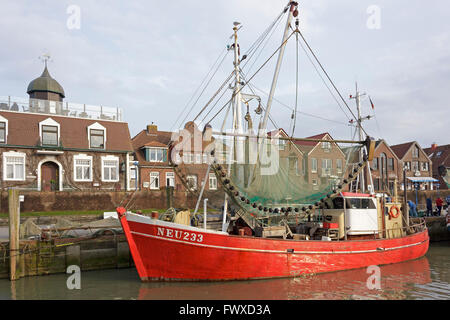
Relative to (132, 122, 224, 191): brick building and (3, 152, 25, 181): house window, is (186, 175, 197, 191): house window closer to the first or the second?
(132, 122, 224, 191): brick building

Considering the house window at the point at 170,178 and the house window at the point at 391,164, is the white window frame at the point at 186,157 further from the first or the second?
the house window at the point at 391,164

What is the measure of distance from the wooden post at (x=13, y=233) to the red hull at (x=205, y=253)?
522cm

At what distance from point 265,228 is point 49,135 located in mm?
25507

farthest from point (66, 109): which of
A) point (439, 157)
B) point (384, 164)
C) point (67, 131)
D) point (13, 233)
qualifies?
point (439, 157)

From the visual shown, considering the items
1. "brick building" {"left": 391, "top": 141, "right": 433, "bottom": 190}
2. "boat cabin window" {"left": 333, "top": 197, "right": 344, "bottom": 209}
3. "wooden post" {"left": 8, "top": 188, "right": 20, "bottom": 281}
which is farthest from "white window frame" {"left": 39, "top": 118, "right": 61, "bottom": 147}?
"brick building" {"left": 391, "top": 141, "right": 433, "bottom": 190}

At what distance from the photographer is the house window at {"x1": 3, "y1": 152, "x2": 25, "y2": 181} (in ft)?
100

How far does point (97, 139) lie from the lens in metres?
34.8

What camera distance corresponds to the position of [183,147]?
1464 cm

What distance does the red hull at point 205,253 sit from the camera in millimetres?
13070

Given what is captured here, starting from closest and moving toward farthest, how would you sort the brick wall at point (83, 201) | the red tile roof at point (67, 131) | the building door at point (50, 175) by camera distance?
the brick wall at point (83, 201) → the red tile roof at point (67, 131) → the building door at point (50, 175)

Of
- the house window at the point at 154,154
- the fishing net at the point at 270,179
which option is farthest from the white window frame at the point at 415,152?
the fishing net at the point at 270,179

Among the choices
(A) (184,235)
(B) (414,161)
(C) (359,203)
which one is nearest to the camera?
(A) (184,235)

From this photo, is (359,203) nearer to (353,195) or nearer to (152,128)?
(353,195)
